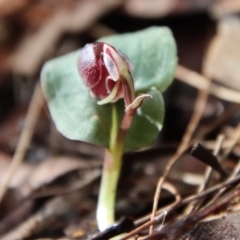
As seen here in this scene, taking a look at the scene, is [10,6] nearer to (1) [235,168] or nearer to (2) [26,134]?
Answer: (2) [26,134]

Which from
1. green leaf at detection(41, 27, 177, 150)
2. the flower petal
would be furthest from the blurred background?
the flower petal

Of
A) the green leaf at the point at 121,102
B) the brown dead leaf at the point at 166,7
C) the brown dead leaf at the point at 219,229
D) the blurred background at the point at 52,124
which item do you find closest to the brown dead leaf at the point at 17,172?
the blurred background at the point at 52,124

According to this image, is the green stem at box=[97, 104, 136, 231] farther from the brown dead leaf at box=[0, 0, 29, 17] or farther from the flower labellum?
the brown dead leaf at box=[0, 0, 29, 17]

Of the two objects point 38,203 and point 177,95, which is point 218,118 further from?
point 38,203

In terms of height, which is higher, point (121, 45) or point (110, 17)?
point (121, 45)

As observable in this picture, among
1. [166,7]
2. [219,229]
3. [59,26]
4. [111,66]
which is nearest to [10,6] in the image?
[59,26]

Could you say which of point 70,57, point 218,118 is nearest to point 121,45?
point 70,57
